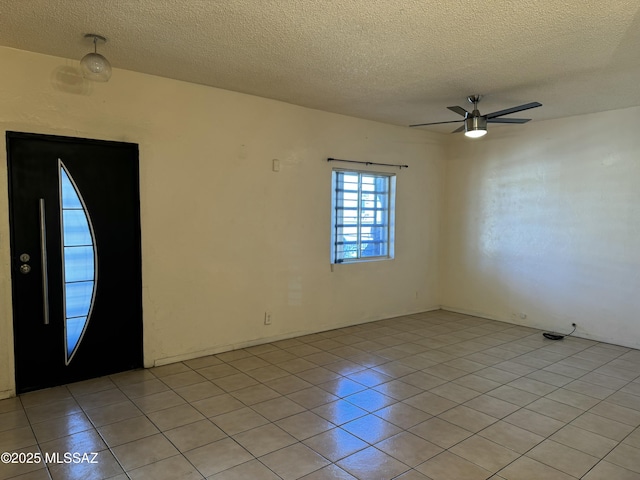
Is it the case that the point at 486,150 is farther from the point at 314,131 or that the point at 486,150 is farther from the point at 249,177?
the point at 249,177

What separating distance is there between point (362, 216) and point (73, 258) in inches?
129

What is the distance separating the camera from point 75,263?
134 inches

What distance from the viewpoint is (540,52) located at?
9.86 feet

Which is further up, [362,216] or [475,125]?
[475,125]

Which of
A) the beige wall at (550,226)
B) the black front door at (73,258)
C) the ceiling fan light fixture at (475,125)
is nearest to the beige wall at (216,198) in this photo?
the black front door at (73,258)

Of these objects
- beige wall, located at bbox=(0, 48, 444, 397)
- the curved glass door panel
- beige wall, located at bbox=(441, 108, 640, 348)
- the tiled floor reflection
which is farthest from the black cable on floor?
the curved glass door panel

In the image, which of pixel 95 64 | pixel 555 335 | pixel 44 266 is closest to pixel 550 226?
pixel 555 335

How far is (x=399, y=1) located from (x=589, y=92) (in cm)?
268

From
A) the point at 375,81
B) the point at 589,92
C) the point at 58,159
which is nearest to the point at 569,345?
the point at 589,92

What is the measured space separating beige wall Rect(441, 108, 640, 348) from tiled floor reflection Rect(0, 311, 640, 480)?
2.55 feet

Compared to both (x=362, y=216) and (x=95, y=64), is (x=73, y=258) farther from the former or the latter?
(x=362, y=216)

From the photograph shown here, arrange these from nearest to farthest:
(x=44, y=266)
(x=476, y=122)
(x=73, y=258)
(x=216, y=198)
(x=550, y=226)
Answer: (x=44, y=266)
(x=73, y=258)
(x=476, y=122)
(x=216, y=198)
(x=550, y=226)

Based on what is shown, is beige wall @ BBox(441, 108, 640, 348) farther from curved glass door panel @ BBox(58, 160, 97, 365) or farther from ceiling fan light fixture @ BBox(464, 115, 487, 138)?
curved glass door panel @ BBox(58, 160, 97, 365)

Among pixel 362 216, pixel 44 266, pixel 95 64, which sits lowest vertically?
pixel 44 266
